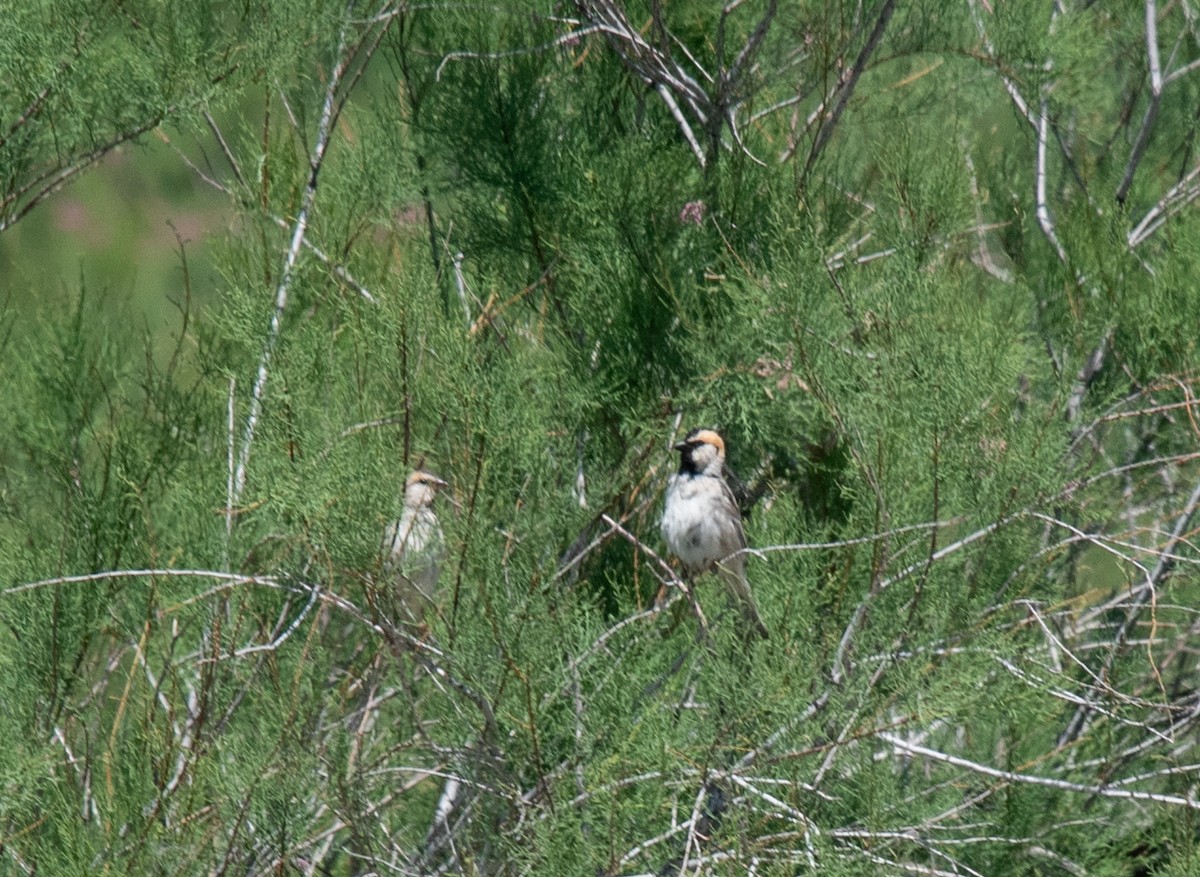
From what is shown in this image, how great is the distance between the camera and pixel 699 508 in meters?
3.86

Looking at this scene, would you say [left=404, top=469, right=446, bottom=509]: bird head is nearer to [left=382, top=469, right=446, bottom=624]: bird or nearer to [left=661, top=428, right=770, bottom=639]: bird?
[left=382, top=469, right=446, bottom=624]: bird

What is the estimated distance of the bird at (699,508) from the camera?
3.82 m

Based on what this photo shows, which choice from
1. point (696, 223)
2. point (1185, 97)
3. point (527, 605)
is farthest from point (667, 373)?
point (1185, 97)

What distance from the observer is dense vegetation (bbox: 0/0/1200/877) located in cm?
303

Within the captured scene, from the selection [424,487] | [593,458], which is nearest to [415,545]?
[424,487]

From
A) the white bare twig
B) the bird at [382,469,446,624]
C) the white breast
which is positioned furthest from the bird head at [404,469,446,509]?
the white breast

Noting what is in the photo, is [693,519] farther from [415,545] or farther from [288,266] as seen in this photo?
[288,266]

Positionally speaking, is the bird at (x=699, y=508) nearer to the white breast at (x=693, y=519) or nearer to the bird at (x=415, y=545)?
the white breast at (x=693, y=519)

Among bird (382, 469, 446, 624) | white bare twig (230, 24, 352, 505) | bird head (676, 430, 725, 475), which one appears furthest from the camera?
bird head (676, 430, 725, 475)

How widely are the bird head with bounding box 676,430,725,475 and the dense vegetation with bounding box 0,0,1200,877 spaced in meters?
0.05

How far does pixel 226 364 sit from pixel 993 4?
89.9 inches

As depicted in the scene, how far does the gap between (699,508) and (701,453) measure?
0.44ft

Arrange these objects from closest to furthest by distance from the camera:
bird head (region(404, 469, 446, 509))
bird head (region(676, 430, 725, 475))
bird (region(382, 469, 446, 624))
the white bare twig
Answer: bird (region(382, 469, 446, 624))
bird head (region(404, 469, 446, 509))
the white bare twig
bird head (region(676, 430, 725, 475))

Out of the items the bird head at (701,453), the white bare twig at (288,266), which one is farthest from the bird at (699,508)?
the white bare twig at (288,266)
